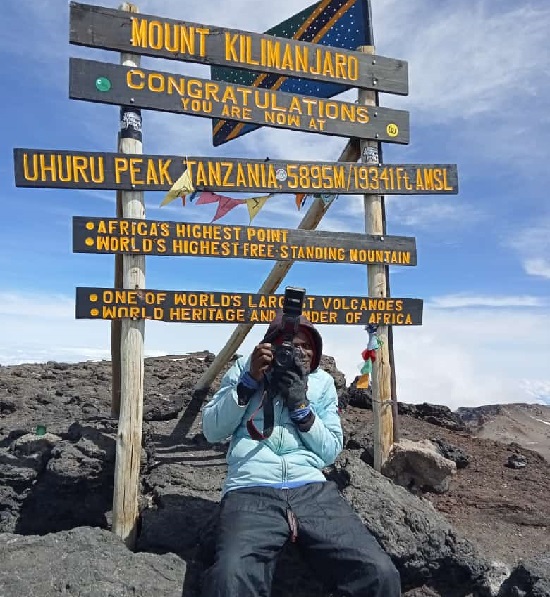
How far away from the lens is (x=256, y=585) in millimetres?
3146

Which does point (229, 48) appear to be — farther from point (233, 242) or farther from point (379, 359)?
point (379, 359)

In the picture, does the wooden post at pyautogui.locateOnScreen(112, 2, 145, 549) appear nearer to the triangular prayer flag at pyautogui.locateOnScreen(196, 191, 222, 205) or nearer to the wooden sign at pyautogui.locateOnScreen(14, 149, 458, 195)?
the wooden sign at pyautogui.locateOnScreen(14, 149, 458, 195)

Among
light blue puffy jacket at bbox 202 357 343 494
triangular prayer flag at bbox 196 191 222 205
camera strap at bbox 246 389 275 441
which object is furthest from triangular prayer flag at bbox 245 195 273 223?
camera strap at bbox 246 389 275 441

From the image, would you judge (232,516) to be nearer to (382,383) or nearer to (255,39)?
(382,383)

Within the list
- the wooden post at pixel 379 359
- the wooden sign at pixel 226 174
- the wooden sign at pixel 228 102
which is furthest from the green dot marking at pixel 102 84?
the wooden post at pixel 379 359

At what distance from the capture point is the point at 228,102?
219 inches

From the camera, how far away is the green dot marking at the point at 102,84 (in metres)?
5.09

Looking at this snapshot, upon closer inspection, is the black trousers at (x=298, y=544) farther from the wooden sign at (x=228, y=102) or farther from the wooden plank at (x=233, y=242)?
the wooden sign at (x=228, y=102)

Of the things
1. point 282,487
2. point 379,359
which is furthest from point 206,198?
point 282,487

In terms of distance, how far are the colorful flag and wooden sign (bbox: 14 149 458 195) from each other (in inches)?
37.3

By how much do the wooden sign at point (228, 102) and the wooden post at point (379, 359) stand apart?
0.21 m

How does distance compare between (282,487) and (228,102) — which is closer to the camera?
(282,487)

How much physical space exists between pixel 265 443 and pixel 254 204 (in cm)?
252

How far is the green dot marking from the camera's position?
16.7ft
